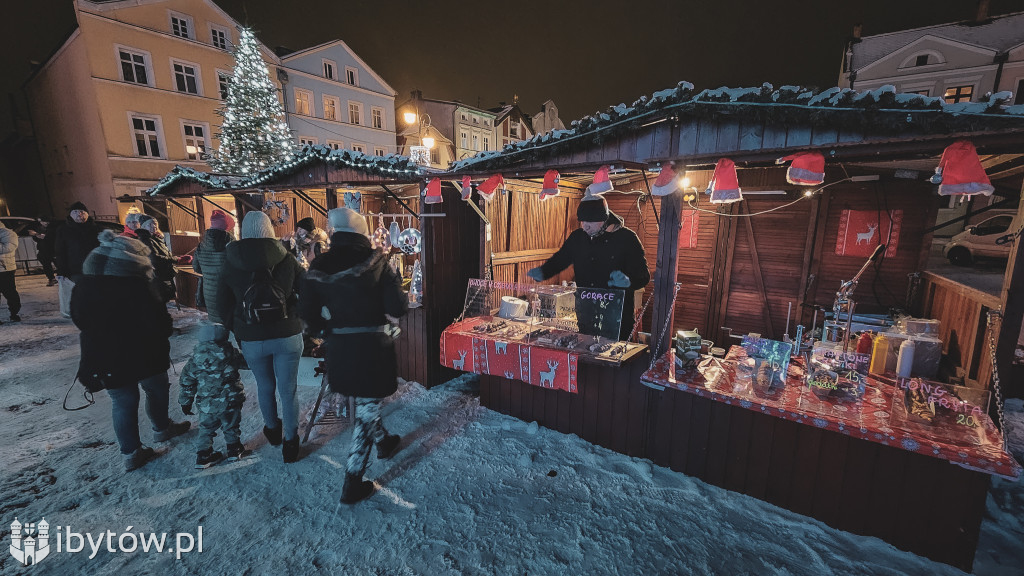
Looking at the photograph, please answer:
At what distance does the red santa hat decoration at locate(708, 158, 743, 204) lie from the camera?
3350 mm

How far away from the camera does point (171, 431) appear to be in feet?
14.9

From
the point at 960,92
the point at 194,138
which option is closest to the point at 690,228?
the point at 960,92

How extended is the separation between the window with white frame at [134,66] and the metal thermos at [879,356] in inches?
1048

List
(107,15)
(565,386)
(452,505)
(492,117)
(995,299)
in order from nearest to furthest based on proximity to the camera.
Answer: (452,505), (995,299), (565,386), (107,15), (492,117)

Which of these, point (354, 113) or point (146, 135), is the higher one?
point (354, 113)

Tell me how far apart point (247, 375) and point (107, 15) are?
68.3ft

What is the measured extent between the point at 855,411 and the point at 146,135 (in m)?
25.9

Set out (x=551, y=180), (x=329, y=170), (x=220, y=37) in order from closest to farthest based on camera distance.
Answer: (x=551, y=180), (x=329, y=170), (x=220, y=37)

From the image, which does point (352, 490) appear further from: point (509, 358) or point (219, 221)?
point (219, 221)

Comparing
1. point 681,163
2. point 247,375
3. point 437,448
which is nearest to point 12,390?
point 247,375

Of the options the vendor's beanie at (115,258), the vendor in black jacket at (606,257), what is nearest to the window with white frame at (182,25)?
the vendor's beanie at (115,258)

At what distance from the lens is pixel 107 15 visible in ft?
53.7

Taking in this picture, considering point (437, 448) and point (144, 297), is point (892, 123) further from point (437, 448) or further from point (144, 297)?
point (144, 297)

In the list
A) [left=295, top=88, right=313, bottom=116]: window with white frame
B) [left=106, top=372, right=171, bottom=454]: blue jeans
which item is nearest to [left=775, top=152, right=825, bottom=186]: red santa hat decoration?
[left=106, top=372, right=171, bottom=454]: blue jeans
